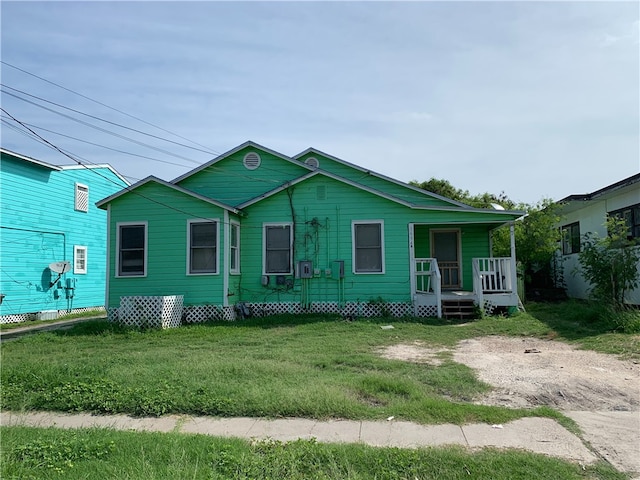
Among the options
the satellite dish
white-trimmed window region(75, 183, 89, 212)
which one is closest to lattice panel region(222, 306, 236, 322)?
the satellite dish

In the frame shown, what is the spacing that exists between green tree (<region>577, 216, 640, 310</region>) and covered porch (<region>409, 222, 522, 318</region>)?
208 centimetres

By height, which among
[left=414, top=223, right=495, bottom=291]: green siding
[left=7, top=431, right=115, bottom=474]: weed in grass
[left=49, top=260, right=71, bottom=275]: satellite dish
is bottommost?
[left=7, top=431, right=115, bottom=474]: weed in grass

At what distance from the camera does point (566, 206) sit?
19188 mm

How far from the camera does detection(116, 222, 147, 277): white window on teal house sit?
571 inches

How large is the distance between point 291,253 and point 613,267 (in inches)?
344

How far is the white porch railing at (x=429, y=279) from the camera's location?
14.2m

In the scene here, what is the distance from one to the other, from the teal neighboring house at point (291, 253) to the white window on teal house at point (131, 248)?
0.03 meters

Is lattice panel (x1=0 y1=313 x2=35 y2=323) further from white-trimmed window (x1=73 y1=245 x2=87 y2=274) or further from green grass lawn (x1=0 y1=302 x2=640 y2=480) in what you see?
green grass lawn (x1=0 y1=302 x2=640 y2=480)

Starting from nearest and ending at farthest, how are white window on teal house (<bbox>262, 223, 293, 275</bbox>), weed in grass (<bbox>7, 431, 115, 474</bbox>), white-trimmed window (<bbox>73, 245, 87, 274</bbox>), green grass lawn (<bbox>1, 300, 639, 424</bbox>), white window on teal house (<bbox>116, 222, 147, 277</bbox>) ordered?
weed in grass (<bbox>7, 431, 115, 474</bbox>), green grass lawn (<bbox>1, 300, 639, 424</bbox>), white window on teal house (<bbox>116, 222, 147, 277</bbox>), white window on teal house (<bbox>262, 223, 293, 275</bbox>), white-trimmed window (<bbox>73, 245, 87, 274</bbox>)

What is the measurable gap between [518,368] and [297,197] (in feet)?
29.2

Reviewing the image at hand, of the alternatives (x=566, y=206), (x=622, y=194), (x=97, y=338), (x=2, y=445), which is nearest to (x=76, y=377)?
(x=2, y=445)

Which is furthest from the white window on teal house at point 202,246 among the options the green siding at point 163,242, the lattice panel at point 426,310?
the lattice panel at point 426,310

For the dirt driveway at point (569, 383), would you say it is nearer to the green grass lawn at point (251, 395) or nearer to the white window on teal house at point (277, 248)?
the green grass lawn at point (251, 395)

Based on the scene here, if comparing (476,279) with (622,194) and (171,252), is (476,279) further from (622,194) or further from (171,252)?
(171,252)
